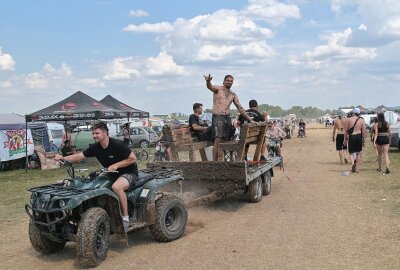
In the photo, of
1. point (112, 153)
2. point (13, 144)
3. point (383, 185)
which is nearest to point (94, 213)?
point (112, 153)

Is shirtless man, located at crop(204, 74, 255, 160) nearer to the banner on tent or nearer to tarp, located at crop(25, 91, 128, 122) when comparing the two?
tarp, located at crop(25, 91, 128, 122)

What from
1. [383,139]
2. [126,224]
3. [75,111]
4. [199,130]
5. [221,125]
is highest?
[75,111]

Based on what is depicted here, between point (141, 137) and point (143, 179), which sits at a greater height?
point (143, 179)

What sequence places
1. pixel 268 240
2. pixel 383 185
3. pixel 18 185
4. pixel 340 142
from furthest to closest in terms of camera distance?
pixel 340 142 → pixel 18 185 → pixel 383 185 → pixel 268 240

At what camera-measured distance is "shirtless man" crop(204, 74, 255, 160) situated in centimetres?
945

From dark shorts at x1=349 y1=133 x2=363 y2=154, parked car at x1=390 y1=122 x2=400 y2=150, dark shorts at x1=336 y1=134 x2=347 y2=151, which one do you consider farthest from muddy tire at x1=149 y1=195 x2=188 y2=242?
parked car at x1=390 y1=122 x2=400 y2=150

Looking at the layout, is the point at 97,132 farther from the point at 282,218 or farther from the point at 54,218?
the point at 282,218

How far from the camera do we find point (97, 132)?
6223 millimetres

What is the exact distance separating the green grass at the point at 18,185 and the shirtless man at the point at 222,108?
4458 millimetres

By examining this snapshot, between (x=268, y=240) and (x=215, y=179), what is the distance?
2.43m

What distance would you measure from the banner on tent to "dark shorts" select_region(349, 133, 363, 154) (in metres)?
14.5

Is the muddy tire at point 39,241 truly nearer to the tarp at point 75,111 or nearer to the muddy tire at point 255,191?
the muddy tire at point 255,191

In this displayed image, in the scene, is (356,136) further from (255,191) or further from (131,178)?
(131,178)

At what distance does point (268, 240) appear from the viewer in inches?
257
